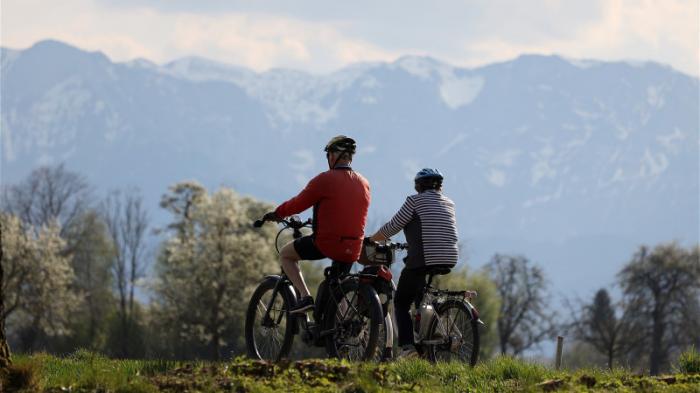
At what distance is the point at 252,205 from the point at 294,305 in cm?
6333

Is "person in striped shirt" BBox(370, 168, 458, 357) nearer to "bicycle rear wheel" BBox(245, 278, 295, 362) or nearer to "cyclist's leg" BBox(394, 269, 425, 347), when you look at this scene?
"cyclist's leg" BBox(394, 269, 425, 347)

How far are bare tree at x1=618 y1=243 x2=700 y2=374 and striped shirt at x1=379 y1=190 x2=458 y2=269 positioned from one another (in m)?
63.4

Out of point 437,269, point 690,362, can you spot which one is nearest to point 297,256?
point 437,269

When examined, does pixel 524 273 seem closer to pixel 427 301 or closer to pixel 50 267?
pixel 50 267

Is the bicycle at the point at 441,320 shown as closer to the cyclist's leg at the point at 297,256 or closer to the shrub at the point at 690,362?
the cyclist's leg at the point at 297,256

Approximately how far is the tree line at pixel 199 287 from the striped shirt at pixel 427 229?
3623 cm

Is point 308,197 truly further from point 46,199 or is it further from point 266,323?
point 46,199

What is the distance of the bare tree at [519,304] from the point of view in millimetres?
86812

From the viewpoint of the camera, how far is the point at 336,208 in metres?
10.8

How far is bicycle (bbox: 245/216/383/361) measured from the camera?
1042cm

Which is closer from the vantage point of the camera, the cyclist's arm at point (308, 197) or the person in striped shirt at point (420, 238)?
the cyclist's arm at point (308, 197)

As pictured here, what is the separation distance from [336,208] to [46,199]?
87813mm

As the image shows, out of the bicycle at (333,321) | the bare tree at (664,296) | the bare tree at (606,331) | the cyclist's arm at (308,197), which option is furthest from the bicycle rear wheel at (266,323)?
the bare tree at (664,296)

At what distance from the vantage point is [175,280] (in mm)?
61219
